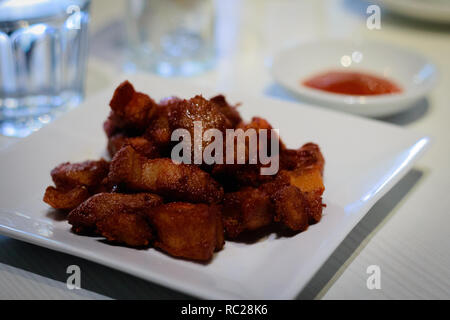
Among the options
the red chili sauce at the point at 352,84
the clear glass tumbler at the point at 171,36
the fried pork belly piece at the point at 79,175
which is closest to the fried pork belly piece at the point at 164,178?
the fried pork belly piece at the point at 79,175

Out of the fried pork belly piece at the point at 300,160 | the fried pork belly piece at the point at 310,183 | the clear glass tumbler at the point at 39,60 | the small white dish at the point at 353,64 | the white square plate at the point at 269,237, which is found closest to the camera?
the white square plate at the point at 269,237

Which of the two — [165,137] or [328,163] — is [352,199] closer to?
[328,163]

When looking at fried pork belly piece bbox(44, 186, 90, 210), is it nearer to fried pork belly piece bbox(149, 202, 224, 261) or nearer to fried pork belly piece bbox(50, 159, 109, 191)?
fried pork belly piece bbox(50, 159, 109, 191)

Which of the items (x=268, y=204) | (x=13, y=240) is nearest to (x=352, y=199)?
(x=268, y=204)

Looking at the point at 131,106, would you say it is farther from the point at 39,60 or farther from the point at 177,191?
the point at 39,60

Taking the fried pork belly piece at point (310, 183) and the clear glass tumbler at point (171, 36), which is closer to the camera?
the fried pork belly piece at point (310, 183)

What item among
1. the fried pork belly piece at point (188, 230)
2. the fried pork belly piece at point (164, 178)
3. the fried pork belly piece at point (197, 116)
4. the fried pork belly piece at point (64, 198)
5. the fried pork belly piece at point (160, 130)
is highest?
the fried pork belly piece at point (197, 116)

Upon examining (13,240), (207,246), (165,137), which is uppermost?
(165,137)

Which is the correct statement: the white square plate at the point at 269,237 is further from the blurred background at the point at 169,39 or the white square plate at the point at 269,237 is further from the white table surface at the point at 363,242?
the blurred background at the point at 169,39
